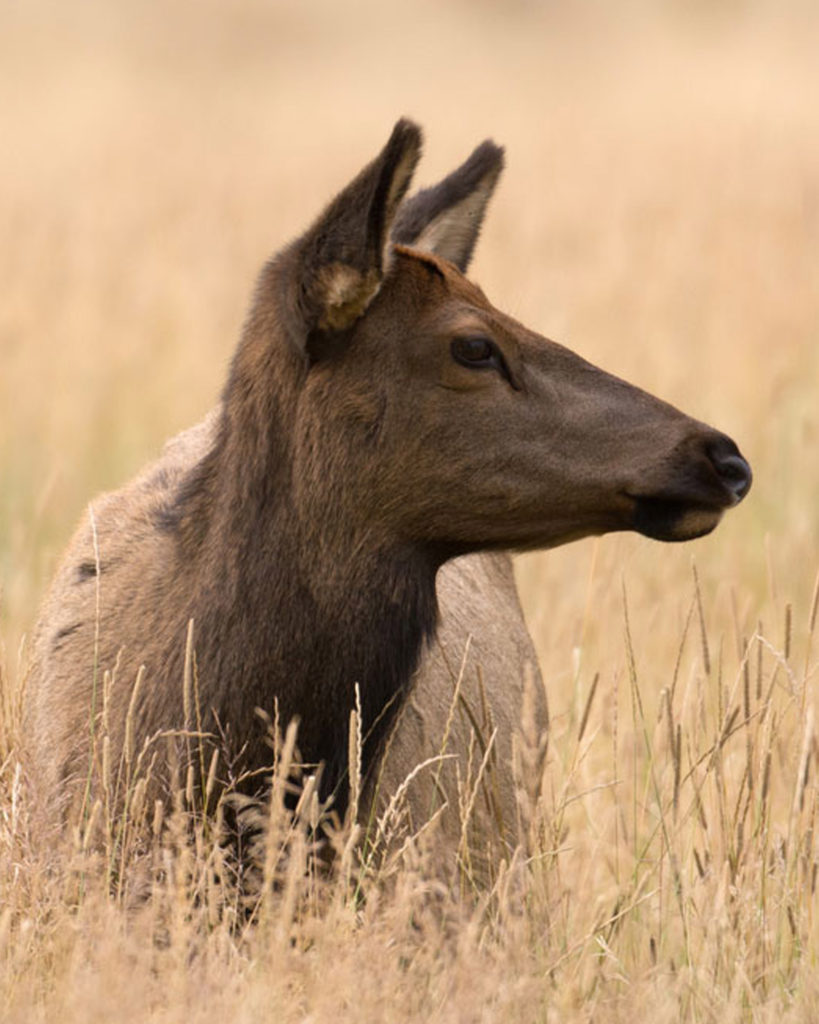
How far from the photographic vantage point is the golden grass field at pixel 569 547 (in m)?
3.95

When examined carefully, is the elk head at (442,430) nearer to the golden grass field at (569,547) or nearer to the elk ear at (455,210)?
the golden grass field at (569,547)

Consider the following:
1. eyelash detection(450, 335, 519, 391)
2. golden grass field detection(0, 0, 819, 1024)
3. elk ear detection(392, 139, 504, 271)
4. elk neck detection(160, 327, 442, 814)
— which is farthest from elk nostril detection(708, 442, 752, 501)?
elk ear detection(392, 139, 504, 271)

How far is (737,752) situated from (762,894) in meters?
2.08

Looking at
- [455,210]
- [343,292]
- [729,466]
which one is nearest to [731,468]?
[729,466]

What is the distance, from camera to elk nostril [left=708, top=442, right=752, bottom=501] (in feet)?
14.2

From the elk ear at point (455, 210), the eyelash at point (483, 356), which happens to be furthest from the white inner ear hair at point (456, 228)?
the eyelash at point (483, 356)

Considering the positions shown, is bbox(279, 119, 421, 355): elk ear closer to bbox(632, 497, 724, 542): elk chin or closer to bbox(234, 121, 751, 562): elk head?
bbox(234, 121, 751, 562): elk head

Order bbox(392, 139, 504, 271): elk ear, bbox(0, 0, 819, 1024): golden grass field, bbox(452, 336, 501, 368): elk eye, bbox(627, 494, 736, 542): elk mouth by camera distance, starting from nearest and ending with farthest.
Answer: bbox(0, 0, 819, 1024): golden grass field
bbox(627, 494, 736, 542): elk mouth
bbox(452, 336, 501, 368): elk eye
bbox(392, 139, 504, 271): elk ear

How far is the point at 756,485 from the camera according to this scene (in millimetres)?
9320

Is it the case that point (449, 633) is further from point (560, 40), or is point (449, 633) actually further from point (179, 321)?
point (560, 40)

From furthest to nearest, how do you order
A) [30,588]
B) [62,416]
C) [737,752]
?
[62,416] < [30,588] < [737,752]

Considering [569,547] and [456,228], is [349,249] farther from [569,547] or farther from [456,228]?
[569,547]

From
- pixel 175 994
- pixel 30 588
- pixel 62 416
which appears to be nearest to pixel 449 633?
pixel 175 994

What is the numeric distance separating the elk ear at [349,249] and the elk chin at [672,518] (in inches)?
31.5
